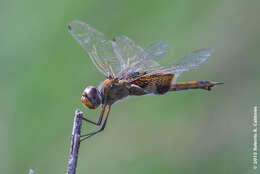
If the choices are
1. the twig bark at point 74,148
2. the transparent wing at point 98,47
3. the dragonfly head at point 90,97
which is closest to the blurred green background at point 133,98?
the transparent wing at point 98,47

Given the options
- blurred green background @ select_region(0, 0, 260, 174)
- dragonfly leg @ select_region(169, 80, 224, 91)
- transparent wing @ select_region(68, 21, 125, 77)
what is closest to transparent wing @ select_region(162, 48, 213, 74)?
dragonfly leg @ select_region(169, 80, 224, 91)

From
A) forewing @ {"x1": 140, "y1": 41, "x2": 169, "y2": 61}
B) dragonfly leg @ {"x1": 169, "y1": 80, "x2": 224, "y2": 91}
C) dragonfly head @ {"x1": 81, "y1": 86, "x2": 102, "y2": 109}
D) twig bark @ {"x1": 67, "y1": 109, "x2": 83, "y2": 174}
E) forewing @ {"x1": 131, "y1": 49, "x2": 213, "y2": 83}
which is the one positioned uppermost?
forewing @ {"x1": 140, "y1": 41, "x2": 169, "y2": 61}

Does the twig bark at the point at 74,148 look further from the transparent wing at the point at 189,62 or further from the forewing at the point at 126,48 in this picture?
the forewing at the point at 126,48

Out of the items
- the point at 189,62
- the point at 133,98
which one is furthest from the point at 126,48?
the point at 133,98

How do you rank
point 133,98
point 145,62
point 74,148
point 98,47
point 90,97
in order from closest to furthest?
point 74,148
point 90,97
point 145,62
point 98,47
point 133,98

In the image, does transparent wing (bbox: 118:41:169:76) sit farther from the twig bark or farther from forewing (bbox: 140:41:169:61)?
the twig bark

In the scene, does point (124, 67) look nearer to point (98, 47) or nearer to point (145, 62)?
point (145, 62)
